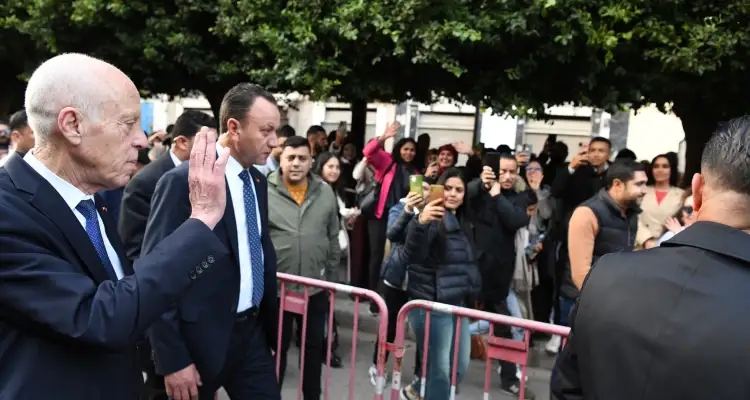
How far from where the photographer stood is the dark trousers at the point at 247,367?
3084 millimetres

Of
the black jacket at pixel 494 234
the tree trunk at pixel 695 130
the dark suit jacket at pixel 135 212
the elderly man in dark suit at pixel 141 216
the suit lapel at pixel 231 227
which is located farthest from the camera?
the tree trunk at pixel 695 130

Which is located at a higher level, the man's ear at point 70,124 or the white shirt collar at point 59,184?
the man's ear at point 70,124

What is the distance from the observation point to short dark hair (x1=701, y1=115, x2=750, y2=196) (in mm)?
1697

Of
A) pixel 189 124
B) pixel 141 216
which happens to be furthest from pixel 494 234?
pixel 141 216

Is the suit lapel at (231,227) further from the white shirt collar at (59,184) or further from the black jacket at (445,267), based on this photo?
the black jacket at (445,267)

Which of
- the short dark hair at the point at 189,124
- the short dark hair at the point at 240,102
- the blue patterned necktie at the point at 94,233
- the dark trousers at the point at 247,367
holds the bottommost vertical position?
the dark trousers at the point at 247,367

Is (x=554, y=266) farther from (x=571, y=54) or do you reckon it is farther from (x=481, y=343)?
(x=571, y=54)

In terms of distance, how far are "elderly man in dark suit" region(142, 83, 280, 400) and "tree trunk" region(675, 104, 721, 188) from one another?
6.65 metres

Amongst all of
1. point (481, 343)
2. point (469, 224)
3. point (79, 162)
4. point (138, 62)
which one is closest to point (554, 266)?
point (481, 343)

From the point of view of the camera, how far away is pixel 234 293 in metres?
2.96

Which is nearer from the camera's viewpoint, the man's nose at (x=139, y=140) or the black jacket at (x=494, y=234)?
the man's nose at (x=139, y=140)

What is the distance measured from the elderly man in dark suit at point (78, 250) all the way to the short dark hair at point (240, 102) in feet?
3.85

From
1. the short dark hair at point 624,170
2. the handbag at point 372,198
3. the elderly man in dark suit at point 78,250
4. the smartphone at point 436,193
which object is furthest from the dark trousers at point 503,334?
the elderly man in dark suit at point 78,250

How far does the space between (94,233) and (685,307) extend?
1.57m
